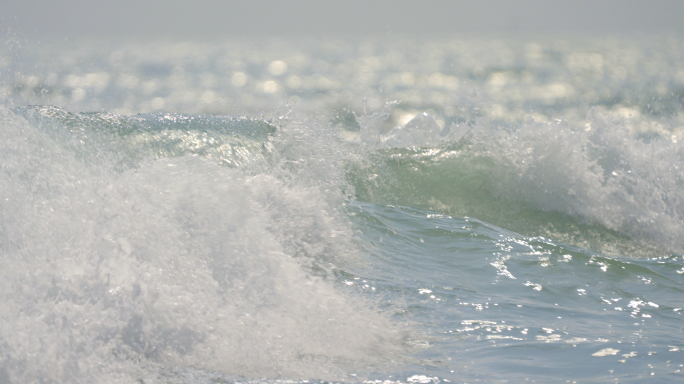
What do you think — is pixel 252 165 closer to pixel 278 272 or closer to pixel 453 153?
pixel 453 153

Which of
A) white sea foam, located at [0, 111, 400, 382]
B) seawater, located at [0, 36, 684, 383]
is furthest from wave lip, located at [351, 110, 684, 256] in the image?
white sea foam, located at [0, 111, 400, 382]

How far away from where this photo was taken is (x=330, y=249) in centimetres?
474

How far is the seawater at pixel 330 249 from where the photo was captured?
253cm

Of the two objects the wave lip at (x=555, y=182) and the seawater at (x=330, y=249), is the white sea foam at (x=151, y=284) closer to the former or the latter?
the seawater at (x=330, y=249)

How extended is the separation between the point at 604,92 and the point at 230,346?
2620 cm

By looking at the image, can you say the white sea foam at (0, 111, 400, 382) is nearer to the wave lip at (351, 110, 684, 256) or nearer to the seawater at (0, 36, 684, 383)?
the seawater at (0, 36, 684, 383)

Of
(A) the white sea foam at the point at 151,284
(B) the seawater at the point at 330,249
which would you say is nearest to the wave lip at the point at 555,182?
(B) the seawater at the point at 330,249

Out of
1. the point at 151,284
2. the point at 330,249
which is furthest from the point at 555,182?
the point at 151,284

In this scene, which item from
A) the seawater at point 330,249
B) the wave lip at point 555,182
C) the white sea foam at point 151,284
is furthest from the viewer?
the wave lip at point 555,182

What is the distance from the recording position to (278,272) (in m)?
3.44

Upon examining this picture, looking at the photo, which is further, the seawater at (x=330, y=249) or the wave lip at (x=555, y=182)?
the wave lip at (x=555, y=182)

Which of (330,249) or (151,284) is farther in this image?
(330,249)

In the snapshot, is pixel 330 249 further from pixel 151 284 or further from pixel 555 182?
pixel 555 182

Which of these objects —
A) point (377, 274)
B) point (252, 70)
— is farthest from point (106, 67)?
point (377, 274)
